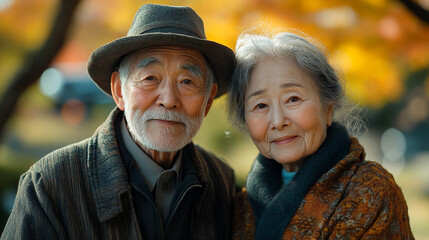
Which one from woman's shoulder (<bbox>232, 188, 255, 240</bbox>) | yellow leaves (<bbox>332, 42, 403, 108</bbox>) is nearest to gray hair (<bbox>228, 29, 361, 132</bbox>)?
woman's shoulder (<bbox>232, 188, 255, 240</bbox>)

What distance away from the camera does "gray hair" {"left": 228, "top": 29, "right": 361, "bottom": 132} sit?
2.71 metres

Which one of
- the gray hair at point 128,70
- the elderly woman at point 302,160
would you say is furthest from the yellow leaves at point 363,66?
the gray hair at point 128,70

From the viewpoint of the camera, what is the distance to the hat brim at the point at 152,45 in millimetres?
2580

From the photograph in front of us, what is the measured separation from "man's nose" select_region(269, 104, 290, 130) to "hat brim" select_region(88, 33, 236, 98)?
477 mm

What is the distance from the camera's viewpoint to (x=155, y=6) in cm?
279

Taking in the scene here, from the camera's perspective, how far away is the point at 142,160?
282cm

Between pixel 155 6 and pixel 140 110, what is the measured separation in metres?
0.65

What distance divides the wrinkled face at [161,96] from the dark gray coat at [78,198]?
0.69 feet

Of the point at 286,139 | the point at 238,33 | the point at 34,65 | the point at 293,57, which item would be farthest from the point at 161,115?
the point at 34,65

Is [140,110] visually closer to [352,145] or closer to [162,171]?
[162,171]

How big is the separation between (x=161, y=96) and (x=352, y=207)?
124cm

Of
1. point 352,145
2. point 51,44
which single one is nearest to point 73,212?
point 352,145

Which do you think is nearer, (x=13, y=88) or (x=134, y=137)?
(x=134, y=137)

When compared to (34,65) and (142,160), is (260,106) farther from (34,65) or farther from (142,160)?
(34,65)
